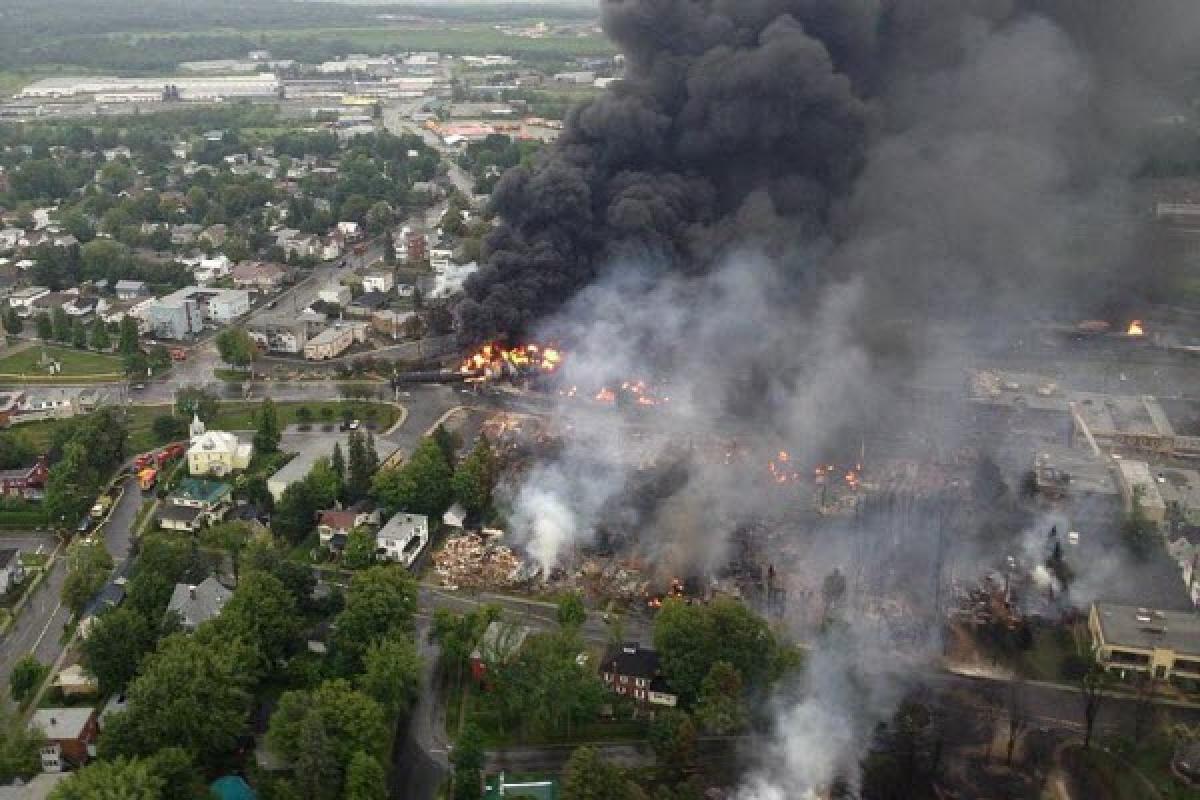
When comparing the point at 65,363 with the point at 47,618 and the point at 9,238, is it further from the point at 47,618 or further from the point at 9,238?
the point at 47,618

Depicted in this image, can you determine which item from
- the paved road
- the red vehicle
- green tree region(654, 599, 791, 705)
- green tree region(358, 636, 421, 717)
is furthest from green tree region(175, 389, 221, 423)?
green tree region(654, 599, 791, 705)

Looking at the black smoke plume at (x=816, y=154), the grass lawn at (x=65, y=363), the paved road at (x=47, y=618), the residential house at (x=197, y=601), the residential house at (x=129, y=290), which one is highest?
the black smoke plume at (x=816, y=154)

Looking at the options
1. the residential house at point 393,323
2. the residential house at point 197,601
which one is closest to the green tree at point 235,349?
the residential house at point 393,323

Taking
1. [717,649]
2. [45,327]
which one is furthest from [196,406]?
[717,649]

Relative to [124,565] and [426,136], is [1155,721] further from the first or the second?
[426,136]

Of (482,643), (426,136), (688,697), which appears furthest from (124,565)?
(426,136)

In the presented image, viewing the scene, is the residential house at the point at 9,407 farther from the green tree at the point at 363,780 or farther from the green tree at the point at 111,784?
the green tree at the point at 363,780

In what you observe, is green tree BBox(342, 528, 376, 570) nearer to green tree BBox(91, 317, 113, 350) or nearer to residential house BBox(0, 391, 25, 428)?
residential house BBox(0, 391, 25, 428)
